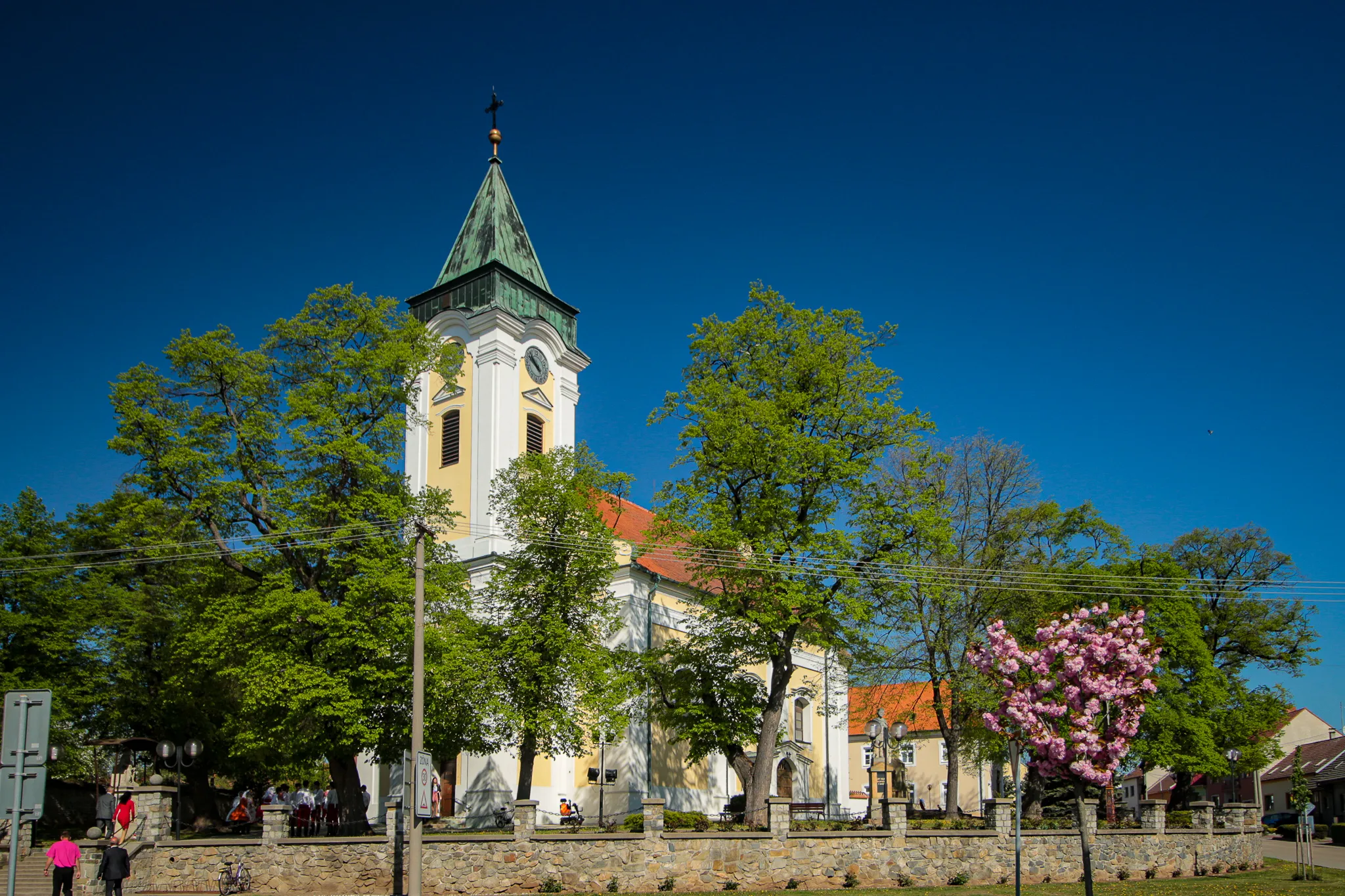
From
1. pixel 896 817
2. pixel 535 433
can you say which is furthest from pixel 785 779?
pixel 896 817

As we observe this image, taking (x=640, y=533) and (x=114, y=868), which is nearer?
(x=114, y=868)

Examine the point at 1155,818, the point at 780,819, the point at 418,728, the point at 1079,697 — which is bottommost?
the point at 1155,818

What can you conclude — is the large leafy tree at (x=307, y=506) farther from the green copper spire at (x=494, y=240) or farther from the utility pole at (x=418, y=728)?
the green copper spire at (x=494, y=240)

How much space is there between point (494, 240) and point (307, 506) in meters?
16.1

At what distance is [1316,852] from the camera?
3812cm

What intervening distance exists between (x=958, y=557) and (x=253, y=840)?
2172cm

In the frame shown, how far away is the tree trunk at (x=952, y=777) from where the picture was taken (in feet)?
100

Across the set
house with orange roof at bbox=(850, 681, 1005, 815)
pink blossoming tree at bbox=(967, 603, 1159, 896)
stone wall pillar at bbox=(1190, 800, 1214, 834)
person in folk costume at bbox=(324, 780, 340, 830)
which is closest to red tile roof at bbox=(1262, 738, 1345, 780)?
house with orange roof at bbox=(850, 681, 1005, 815)

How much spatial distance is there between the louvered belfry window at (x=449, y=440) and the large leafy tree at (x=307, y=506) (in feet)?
30.4

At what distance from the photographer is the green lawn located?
20.8m

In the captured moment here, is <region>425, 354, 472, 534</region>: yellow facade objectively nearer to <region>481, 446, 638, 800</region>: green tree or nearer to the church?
the church

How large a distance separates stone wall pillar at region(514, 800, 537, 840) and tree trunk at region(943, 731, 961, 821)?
1485cm

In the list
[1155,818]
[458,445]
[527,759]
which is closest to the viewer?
[527,759]

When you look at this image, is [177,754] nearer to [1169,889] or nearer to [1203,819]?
[1169,889]
